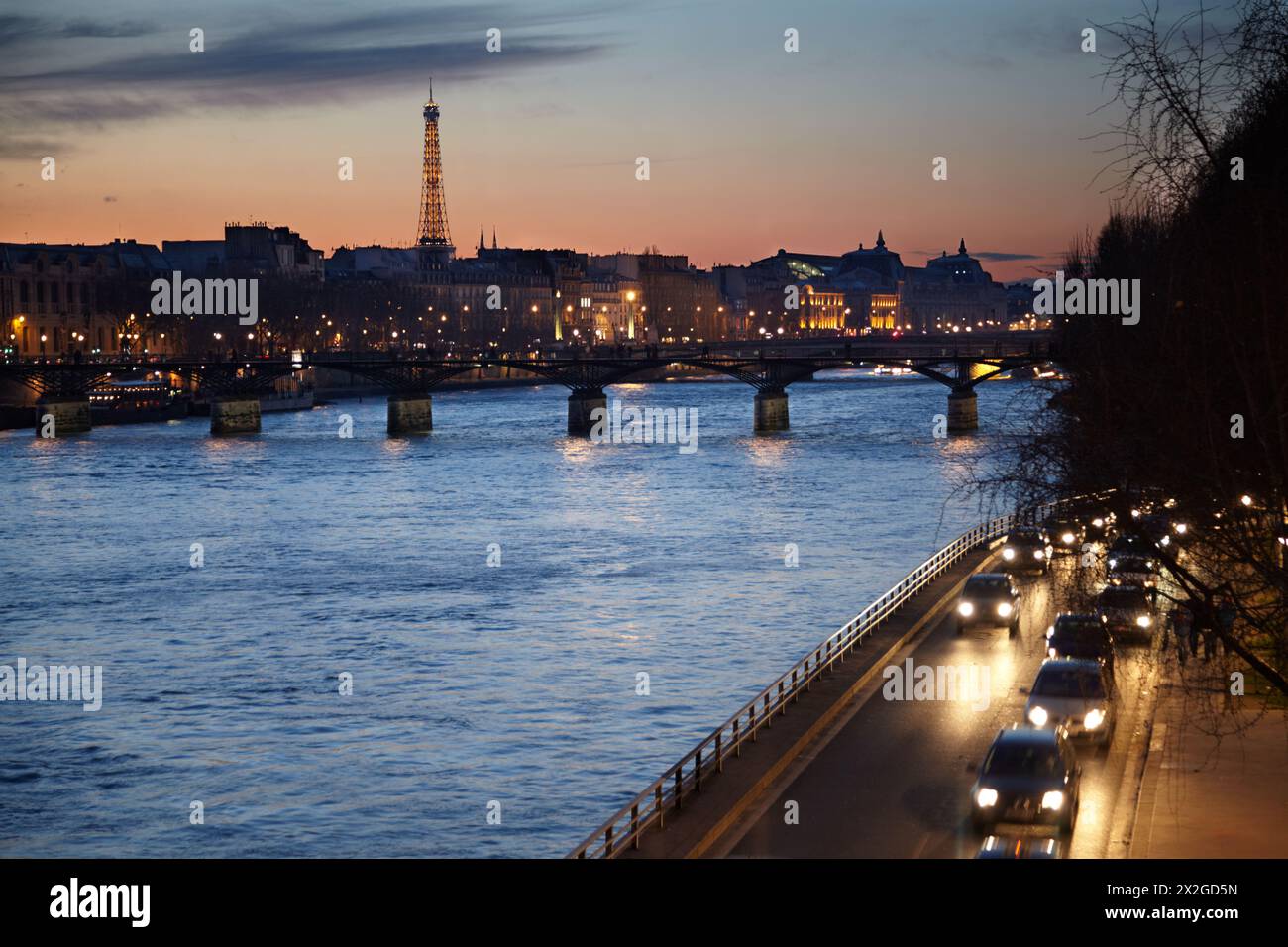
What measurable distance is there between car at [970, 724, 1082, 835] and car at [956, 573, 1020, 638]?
34.0ft

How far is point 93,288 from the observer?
386 ft

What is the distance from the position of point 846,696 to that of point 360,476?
44.2 m

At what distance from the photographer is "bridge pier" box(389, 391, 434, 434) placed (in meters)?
85.3

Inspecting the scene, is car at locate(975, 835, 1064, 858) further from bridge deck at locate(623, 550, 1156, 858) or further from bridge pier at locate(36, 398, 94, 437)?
bridge pier at locate(36, 398, 94, 437)

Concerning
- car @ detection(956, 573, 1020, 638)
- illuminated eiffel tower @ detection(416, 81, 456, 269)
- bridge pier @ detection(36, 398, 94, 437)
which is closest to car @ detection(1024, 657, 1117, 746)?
car @ detection(956, 573, 1020, 638)

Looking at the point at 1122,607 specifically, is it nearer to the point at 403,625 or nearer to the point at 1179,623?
the point at 1179,623

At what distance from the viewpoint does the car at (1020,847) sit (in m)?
14.5

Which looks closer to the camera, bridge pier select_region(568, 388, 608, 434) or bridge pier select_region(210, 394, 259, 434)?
bridge pier select_region(210, 394, 259, 434)

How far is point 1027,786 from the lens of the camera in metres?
15.4
